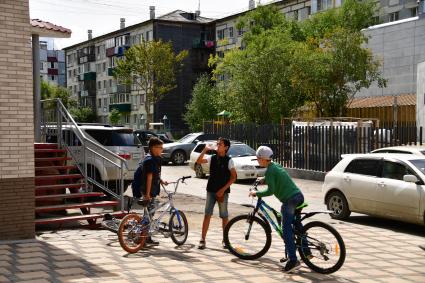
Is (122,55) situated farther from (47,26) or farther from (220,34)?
(47,26)

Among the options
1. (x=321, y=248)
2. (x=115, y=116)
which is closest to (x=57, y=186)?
(x=321, y=248)

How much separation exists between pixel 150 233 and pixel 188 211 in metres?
4.99

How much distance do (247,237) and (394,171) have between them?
4558 mm

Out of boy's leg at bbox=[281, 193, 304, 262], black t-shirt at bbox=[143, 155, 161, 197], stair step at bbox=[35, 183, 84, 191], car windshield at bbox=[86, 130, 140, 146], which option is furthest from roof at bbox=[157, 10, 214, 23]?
boy's leg at bbox=[281, 193, 304, 262]

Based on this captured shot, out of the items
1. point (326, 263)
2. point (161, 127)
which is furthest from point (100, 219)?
point (161, 127)

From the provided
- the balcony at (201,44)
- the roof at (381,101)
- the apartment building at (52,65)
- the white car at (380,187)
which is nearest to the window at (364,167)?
the white car at (380,187)

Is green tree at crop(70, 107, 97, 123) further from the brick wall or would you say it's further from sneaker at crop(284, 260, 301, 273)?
sneaker at crop(284, 260, 301, 273)

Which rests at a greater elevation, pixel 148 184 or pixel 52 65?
pixel 52 65

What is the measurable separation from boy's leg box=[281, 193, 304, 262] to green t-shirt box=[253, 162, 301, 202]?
7 centimetres

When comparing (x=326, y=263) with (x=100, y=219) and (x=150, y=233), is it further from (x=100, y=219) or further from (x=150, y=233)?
(x=100, y=219)

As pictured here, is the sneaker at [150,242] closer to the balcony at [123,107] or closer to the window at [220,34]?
the window at [220,34]

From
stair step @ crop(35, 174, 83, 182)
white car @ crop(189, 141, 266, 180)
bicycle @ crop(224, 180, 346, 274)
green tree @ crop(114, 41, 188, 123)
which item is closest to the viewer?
bicycle @ crop(224, 180, 346, 274)

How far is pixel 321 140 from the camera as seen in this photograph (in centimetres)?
2205

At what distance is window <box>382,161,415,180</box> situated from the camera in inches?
459
